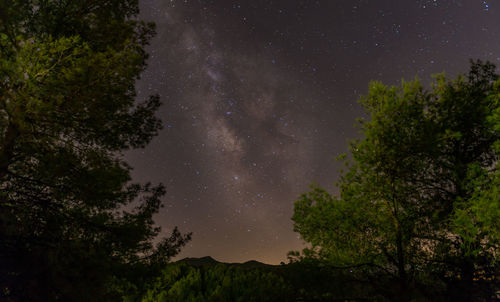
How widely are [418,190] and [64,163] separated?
12.0m

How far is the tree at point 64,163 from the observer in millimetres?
7090

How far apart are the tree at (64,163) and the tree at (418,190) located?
23.1ft

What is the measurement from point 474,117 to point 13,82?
14.3 metres

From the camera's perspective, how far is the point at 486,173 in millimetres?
9305

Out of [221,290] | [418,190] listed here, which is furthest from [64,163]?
[418,190]

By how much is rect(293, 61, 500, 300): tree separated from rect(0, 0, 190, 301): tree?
705 centimetres

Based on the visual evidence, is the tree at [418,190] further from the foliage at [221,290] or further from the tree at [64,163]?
the tree at [64,163]

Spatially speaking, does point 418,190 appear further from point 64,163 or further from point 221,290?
point 64,163

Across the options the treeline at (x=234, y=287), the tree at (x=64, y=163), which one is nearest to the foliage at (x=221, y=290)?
the treeline at (x=234, y=287)

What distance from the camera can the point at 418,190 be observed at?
11.1m

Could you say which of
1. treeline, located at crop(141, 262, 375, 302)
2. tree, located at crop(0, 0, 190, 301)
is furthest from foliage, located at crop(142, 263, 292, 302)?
tree, located at crop(0, 0, 190, 301)

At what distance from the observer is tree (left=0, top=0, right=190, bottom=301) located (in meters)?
7.09

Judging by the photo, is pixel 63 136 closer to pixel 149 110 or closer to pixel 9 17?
pixel 149 110

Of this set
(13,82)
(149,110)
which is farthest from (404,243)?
(13,82)
